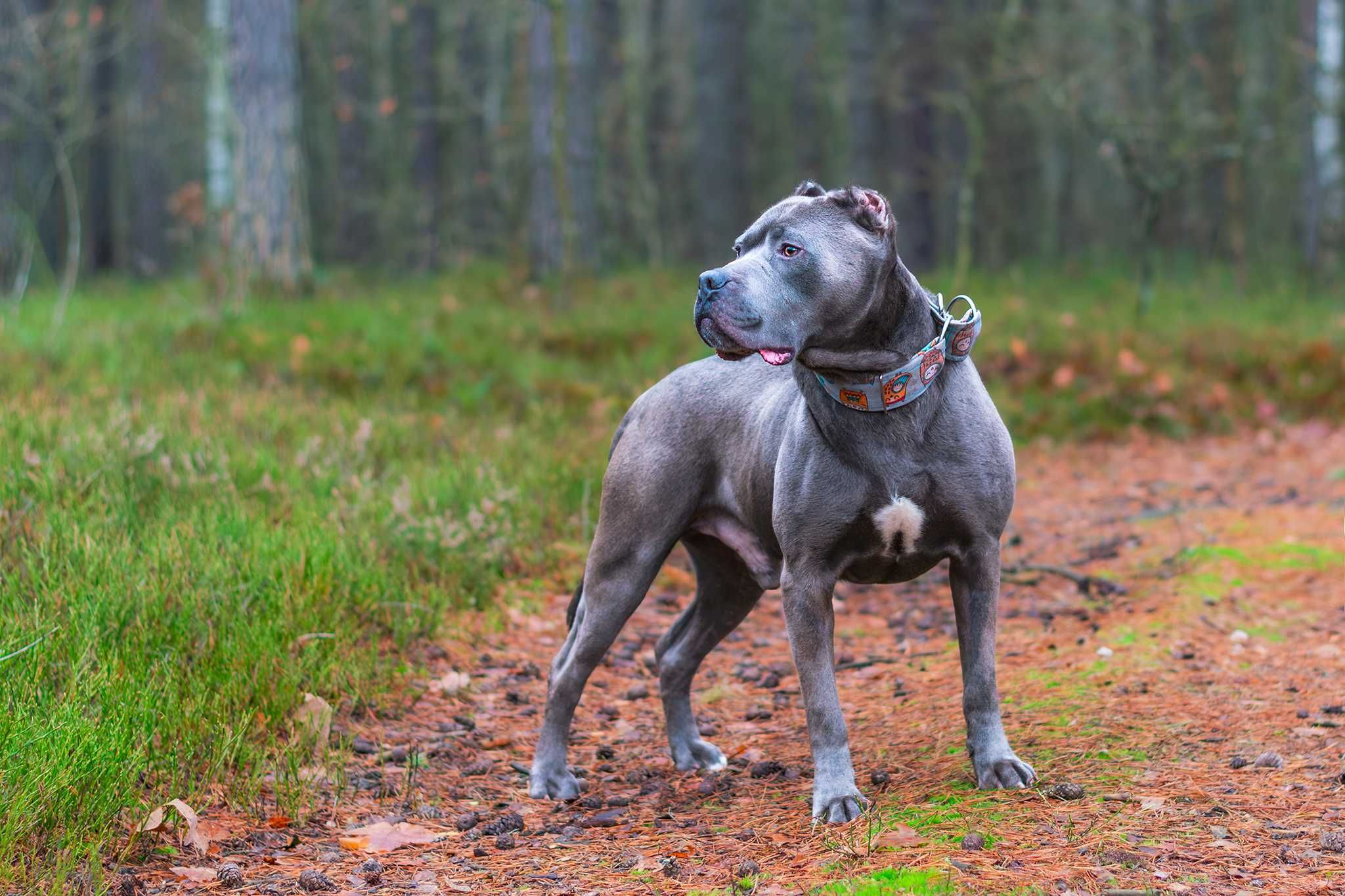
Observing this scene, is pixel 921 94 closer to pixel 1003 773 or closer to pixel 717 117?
pixel 717 117

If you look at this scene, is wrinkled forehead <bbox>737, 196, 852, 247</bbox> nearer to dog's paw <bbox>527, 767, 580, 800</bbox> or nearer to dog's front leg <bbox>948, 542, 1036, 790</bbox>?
dog's front leg <bbox>948, 542, 1036, 790</bbox>

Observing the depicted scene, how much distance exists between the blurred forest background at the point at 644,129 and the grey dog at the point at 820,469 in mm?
5793

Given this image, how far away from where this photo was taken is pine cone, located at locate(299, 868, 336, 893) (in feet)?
11.5

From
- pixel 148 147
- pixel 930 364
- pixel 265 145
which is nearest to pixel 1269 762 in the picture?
pixel 930 364

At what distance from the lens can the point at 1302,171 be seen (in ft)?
65.8

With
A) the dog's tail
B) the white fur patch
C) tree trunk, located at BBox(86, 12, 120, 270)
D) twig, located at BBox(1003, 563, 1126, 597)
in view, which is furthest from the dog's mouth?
tree trunk, located at BBox(86, 12, 120, 270)

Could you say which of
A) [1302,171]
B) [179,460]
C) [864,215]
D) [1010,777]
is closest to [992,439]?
[864,215]

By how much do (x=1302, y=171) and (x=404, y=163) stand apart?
54.0ft

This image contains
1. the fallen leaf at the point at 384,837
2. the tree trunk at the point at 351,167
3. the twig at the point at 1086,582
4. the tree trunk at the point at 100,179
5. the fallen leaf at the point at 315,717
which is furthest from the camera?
the tree trunk at the point at 351,167

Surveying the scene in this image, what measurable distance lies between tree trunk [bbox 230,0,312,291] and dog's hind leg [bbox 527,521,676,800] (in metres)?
8.17

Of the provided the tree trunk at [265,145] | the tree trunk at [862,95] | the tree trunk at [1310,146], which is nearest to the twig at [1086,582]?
the tree trunk at [265,145]

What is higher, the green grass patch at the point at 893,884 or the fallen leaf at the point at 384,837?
the green grass patch at the point at 893,884

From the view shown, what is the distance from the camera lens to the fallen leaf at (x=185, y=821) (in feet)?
12.1

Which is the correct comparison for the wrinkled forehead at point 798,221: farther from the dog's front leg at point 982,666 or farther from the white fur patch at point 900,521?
the dog's front leg at point 982,666
